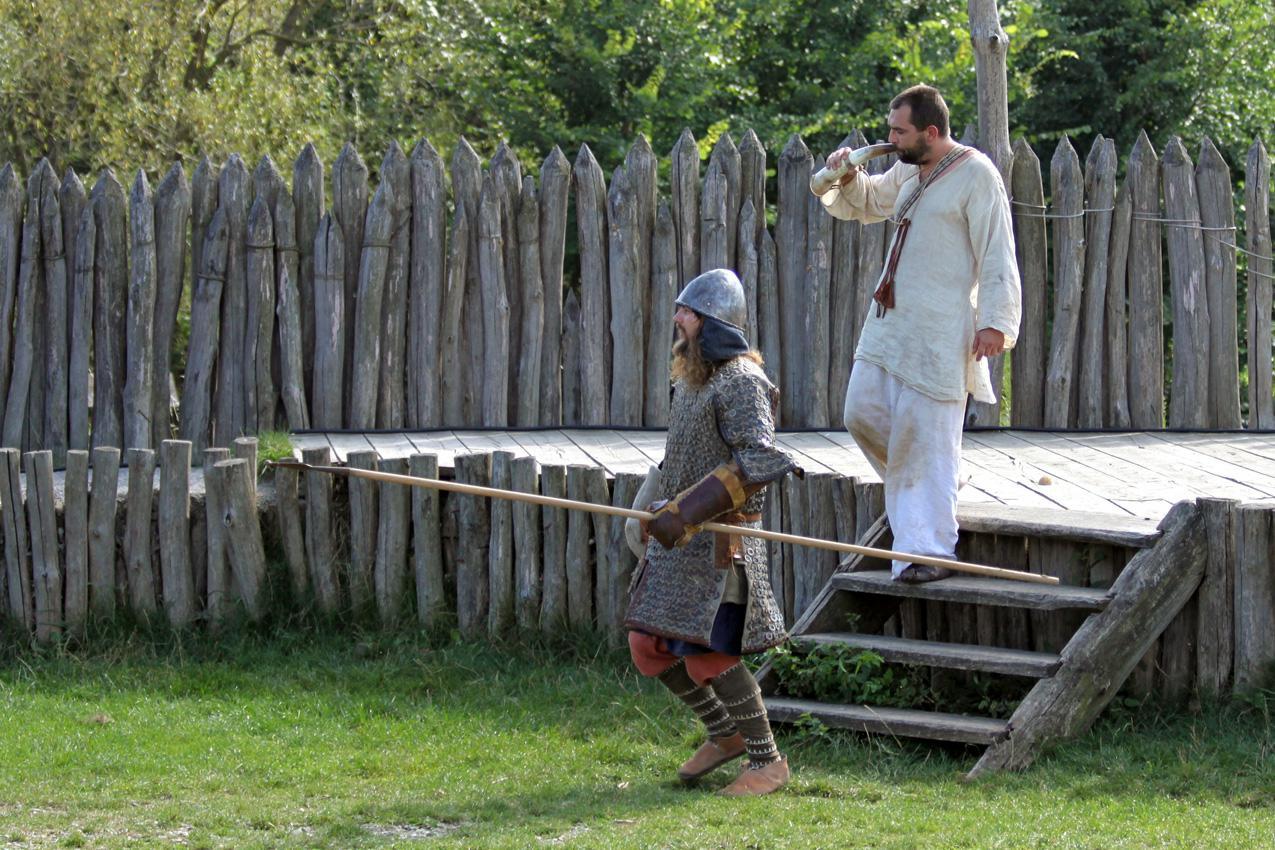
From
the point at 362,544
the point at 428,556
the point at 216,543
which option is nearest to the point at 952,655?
the point at 428,556

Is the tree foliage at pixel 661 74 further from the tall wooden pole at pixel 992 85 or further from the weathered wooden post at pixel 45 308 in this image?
the weathered wooden post at pixel 45 308

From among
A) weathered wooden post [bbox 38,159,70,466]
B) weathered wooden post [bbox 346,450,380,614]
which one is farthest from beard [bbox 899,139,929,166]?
weathered wooden post [bbox 38,159,70,466]

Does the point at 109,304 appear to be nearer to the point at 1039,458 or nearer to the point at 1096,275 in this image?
the point at 1039,458

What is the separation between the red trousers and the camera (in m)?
5.32

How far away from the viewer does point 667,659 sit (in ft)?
17.7

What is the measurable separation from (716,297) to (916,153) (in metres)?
1.27

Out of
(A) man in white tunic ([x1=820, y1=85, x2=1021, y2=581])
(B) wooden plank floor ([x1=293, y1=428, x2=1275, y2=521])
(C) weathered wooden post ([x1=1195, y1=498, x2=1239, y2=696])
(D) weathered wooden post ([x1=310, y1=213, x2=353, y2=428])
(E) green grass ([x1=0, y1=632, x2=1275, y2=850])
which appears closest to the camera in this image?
(E) green grass ([x1=0, y1=632, x2=1275, y2=850])

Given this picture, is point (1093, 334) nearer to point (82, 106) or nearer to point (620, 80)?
point (620, 80)

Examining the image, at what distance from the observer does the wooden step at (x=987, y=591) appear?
18.9 ft

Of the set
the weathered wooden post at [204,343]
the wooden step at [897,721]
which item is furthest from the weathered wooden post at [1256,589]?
the weathered wooden post at [204,343]

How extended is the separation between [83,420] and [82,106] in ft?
15.0

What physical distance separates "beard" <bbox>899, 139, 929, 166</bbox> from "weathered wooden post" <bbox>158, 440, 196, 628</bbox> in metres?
3.28

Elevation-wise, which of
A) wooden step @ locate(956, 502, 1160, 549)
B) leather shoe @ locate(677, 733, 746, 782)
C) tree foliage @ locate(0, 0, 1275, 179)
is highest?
tree foliage @ locate(0, 0, 1275, 179)

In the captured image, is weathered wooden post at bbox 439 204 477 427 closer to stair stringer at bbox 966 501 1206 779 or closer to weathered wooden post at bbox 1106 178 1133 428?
weathered wooden post at bbox 1106 178 1133 428
